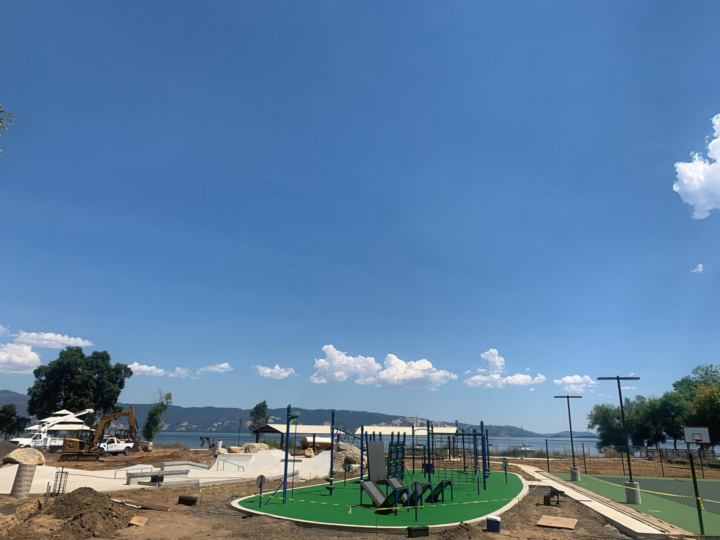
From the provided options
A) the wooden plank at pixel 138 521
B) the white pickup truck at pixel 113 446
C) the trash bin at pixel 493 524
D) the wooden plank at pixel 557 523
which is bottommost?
the white pickup truck at pixel 113 446

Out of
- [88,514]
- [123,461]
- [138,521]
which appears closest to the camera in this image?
[88,514]

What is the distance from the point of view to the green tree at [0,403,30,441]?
61.1 meters

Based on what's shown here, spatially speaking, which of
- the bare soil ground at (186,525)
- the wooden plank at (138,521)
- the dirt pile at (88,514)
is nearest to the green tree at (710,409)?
the bare soil ground at (186,525)

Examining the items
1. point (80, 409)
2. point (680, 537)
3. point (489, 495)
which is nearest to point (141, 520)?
point (489, 495)

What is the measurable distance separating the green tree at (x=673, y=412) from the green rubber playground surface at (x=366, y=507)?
51.4m

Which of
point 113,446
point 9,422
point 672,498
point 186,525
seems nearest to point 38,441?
point 113,446

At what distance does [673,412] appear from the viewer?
6194 centimetres

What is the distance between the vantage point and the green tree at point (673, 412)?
60.4 meters

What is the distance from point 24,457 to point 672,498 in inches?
1473

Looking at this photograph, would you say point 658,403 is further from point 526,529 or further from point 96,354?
point 96,354

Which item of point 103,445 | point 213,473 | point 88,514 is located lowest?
point 213,473

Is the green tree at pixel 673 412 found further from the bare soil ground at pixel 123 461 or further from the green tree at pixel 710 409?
the bare soil ground at pixel 123 461

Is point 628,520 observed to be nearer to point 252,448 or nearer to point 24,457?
point 252,448

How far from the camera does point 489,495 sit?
68.8 feet
